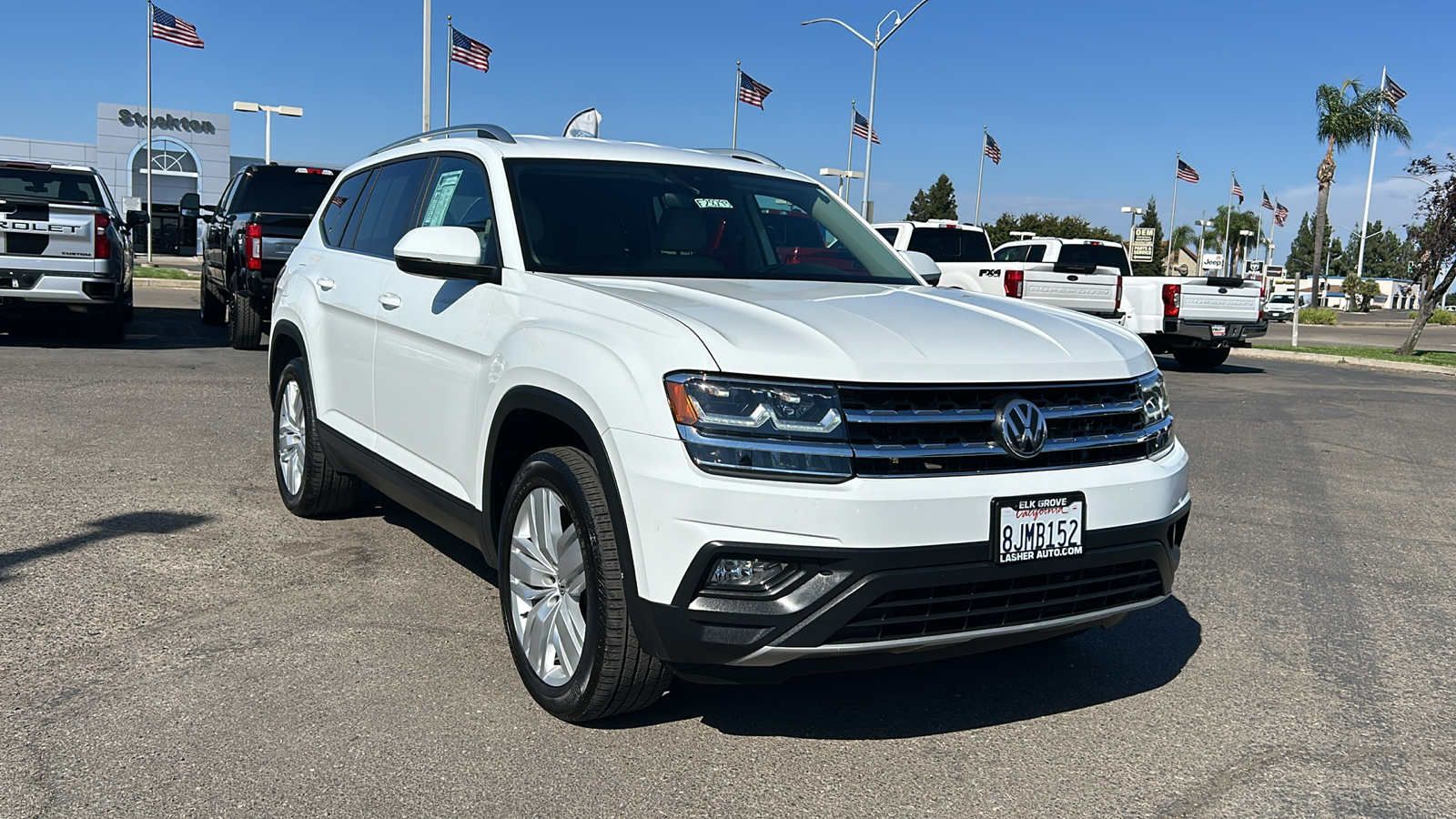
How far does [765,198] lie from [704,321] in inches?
74.4

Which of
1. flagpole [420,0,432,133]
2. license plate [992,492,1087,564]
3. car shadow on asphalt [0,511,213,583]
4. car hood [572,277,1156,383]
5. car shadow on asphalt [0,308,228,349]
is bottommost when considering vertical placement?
car shadow on asphalt [0,308,228,349]

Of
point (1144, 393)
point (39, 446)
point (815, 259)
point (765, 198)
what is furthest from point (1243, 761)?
point (39, 446)

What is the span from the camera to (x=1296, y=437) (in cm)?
1087

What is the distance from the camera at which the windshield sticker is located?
488cm

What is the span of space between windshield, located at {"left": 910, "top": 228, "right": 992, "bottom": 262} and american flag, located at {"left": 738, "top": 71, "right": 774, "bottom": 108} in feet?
58.3

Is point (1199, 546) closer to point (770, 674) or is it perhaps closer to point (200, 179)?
point (770, 674)

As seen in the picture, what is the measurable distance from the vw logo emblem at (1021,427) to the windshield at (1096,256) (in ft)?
57.3

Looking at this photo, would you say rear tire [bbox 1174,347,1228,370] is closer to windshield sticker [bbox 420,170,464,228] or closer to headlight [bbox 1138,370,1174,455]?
headlight [bbox 1138,370,1174,455]

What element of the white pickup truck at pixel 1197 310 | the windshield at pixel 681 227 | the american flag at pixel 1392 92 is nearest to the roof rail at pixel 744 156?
the windshield at pixel 681 227

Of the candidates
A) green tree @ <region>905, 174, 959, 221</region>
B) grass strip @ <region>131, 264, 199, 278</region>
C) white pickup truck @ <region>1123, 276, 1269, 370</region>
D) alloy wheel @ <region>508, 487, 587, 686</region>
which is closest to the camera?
alloy wheel @ <region>508, 487, 587, 686</region>

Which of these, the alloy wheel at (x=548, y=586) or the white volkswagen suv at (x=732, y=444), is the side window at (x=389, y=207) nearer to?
the white volkswagen suv at (x=732, y=444)

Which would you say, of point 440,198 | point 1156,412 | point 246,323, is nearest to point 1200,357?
point 246,323

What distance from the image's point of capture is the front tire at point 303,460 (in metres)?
5.81

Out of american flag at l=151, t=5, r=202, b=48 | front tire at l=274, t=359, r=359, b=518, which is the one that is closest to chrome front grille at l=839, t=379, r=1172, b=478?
front tire at l=274, t=359, r=359, b=518
